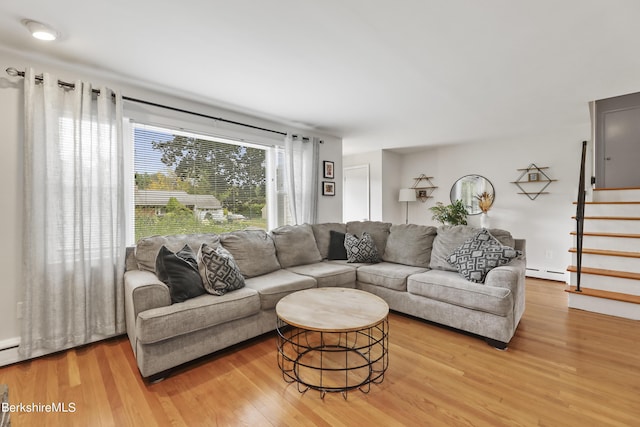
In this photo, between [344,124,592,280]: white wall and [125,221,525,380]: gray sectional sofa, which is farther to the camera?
[344,124,592,280]: white wall

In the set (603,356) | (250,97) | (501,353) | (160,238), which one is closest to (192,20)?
(250,97)

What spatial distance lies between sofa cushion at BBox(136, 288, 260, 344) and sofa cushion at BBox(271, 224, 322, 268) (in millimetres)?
927

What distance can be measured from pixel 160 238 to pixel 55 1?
68.7 inches

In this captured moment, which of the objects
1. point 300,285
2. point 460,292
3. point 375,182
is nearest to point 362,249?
point 300,285

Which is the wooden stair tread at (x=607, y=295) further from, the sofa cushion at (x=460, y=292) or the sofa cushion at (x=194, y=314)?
the sofa cushion at (x=194, y=314)

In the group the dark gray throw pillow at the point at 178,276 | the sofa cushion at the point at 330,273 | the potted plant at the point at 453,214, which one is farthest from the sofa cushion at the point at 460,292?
the potted plant at the point at 453,214

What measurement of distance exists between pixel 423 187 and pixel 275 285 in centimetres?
439

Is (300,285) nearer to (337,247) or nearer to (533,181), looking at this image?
(337,247)

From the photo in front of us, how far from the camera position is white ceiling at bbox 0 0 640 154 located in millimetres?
1702

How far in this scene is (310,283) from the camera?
2.80 m

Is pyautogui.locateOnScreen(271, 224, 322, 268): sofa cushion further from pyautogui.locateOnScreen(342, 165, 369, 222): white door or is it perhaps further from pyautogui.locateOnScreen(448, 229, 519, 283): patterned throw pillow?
pyautogui.locateOnScreen(342, 165, 369, 222): white door

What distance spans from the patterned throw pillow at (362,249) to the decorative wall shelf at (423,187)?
2.82 metres

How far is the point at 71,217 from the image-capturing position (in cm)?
231

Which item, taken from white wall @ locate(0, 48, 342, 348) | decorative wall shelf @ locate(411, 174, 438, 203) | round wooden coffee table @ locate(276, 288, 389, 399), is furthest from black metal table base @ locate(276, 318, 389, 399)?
decorative wall shelf @ locate(411, 174, 438, 203)
